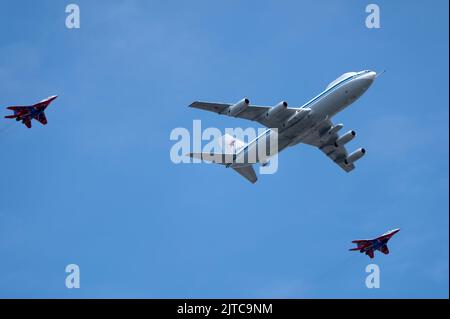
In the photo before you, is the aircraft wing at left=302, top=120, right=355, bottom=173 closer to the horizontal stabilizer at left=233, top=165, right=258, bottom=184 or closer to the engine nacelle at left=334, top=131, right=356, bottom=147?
the engine nacelle at left=334, top=131, right=356, bottom=147

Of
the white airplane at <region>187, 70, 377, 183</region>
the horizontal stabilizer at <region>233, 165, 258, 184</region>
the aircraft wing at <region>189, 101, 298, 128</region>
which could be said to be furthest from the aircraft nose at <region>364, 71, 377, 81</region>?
the horizontal stabilizer at <region>233, 165, 258, 184</region>

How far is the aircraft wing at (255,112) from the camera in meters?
80.8

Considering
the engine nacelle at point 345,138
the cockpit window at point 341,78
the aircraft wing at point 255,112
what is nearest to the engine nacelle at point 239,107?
the aircraft wing at point 255,112

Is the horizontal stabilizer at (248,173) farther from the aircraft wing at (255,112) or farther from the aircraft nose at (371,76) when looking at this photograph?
the aircraft nose at (371,76)

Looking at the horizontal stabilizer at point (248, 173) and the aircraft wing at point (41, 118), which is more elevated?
the aircraft wing at point (41, 118)

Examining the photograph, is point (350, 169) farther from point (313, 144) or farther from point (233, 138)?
point (233, 138)

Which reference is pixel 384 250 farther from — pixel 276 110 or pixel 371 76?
pixel 276 110

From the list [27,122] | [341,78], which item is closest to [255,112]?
[341,78]

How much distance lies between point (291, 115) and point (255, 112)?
3406 millimetres

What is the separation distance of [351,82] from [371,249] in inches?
696

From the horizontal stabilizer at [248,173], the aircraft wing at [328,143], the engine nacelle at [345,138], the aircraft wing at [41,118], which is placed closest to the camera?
the aircraft wing at [41,118]

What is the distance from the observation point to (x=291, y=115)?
82688mm
